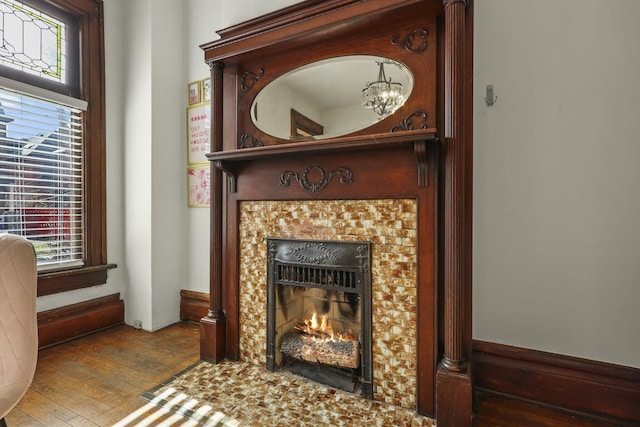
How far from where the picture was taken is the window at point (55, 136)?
7.11 ft

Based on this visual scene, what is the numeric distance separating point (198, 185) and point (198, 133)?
440mm

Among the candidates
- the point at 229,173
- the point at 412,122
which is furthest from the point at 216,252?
the point at 412,122

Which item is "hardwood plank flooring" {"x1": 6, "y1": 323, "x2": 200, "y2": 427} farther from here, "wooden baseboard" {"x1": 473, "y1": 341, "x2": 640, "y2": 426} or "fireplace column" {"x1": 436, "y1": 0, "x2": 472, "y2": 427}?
"wooden baseboard" {"x1": 473, "y1": 341, "x2": 640, "y2": 426}

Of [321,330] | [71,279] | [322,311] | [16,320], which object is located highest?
[16,320]

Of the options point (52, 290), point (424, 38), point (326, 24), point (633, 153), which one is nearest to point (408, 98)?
point (424, 38)

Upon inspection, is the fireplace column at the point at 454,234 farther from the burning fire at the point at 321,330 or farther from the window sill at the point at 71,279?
the window sill at the point at 71,279

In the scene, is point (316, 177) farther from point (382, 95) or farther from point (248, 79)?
point (248, 79)

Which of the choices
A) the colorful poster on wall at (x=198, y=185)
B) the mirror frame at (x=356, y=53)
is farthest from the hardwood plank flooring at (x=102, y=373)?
the mirror frame at (x=356, y=53)

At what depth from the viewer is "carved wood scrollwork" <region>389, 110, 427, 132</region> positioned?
1.54 meters

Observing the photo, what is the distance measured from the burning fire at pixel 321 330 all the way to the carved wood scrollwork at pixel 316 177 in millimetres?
802

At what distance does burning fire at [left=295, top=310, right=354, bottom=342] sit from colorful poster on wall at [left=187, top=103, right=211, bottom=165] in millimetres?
1582

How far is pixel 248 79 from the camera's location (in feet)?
6.64

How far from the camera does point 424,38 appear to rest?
5.10 ft

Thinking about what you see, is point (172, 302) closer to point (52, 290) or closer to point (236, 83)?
point (52, 290)
